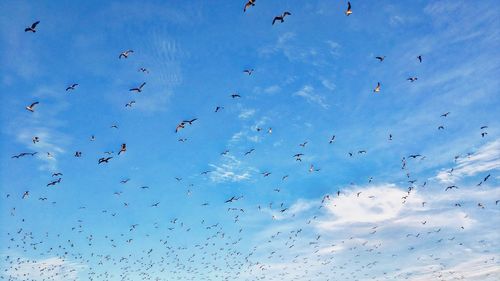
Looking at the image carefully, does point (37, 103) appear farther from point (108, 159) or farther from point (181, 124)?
point (181, 124)

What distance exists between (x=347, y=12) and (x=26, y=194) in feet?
117

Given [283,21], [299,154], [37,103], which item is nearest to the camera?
[283,21]

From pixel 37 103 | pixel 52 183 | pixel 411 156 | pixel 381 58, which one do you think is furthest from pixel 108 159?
pixel 411 156

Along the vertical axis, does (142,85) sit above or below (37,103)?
above

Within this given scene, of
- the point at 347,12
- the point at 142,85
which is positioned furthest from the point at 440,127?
the point at 142,85

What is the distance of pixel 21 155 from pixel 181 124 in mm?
13935

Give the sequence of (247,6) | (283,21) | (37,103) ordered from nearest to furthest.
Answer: (247,6) < (283,21) < (37,103)

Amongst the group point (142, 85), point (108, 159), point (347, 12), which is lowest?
point (108, 159)

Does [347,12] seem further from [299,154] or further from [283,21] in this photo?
[299,154]

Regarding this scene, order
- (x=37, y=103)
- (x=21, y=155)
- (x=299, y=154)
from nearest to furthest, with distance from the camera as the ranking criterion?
(x=37, y=103) < (x=21, y=155) < (x=299, y=154)

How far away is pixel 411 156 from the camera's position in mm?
41188

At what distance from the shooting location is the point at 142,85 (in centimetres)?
3381

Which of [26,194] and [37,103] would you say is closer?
[37,103]

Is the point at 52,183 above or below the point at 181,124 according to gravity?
below
